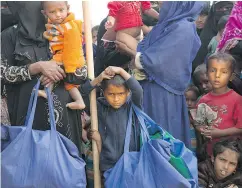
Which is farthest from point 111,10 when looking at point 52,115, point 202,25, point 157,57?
point 202,25

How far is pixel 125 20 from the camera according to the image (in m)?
2.98

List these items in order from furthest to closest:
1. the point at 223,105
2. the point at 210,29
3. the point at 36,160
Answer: the point at 210,29 < the point at 223,105 < the point at 36,160

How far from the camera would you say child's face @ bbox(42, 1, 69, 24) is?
7.61 feet

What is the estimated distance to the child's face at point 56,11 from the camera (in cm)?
232

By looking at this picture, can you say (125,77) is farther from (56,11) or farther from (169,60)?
(56,11)

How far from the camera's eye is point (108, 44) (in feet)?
11.0

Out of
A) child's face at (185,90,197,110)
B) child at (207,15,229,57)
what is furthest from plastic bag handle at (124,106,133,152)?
child at (207,15,229,57)

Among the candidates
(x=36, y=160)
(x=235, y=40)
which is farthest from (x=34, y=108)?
(x=235, y=40)

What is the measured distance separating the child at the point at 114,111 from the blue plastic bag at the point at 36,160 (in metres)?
0.30

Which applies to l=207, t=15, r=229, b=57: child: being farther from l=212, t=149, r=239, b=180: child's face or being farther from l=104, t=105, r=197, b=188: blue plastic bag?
l=104, t=105, r=197, b=188: blue plastic bag

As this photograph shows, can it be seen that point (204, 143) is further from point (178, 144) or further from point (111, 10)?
point (111, 10)

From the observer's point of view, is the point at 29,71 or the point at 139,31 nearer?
the point at 29,71

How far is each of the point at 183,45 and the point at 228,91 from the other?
0.69 meters

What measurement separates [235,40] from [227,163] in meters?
1.12
